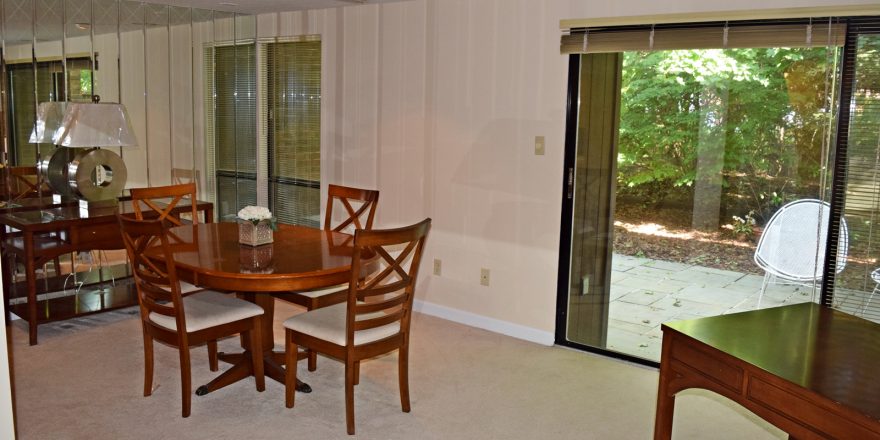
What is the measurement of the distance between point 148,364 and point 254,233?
0.81 meters

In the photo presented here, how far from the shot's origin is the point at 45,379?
12.6 ft

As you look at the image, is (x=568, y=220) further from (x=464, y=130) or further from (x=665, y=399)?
(x=665, y=399)

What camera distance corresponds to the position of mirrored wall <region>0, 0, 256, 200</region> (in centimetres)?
466

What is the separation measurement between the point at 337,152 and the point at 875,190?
358 centimetres

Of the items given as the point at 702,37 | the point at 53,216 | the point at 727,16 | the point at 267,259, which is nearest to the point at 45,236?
the point at 53,216

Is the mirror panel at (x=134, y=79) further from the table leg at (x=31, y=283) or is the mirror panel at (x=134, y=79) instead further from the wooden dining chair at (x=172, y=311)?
the wooden dining chair at (x=172, y=311)

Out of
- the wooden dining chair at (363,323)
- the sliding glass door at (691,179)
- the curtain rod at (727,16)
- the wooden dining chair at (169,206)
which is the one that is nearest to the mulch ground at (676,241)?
the sliding glass door at (691,179)

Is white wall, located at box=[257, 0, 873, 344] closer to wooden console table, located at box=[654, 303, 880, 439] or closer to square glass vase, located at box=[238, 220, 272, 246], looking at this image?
square glass vase, located at box=[238, 220, 272, 246]

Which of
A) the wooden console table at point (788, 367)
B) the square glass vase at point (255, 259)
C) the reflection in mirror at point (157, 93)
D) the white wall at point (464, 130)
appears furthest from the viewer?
the reflection in mirror at point (157, 93)

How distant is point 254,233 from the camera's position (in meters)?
3.69

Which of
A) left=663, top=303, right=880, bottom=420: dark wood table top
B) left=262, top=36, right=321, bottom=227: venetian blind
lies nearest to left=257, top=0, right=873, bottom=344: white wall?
left=262, top=36, right=321, bottom=227: venetian blind

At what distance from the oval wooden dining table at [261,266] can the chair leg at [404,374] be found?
450mm

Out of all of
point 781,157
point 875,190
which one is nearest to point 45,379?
point 781,157

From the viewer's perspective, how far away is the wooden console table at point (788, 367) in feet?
6.47
